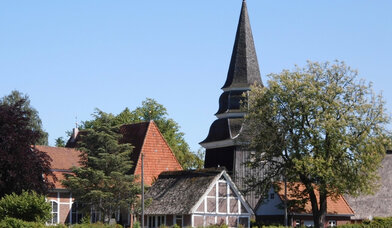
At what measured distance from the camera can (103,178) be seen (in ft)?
155

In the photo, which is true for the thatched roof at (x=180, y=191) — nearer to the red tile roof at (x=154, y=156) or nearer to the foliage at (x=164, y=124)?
the red tile roof at (x=154, y=156)

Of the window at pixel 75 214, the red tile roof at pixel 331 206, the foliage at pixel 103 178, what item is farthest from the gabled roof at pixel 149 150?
the red tile roof at pixel 331 206

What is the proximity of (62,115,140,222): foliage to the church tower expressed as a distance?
12.3m

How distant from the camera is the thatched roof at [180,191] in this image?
160 ft

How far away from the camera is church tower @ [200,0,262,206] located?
58344 millimetres

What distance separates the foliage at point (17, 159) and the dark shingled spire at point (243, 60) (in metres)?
23.3

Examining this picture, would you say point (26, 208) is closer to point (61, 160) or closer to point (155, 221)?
point (155, 221)

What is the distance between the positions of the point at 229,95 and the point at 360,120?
1600 centimetres

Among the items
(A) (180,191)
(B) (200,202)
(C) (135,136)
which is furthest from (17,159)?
(C) (135,136)

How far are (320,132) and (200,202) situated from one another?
9706 mm

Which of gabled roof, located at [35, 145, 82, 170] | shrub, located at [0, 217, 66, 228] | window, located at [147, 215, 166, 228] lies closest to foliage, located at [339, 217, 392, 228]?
window, located at [147, 215, 166, 228]

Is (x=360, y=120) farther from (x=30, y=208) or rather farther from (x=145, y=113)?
(x=145, y=113)

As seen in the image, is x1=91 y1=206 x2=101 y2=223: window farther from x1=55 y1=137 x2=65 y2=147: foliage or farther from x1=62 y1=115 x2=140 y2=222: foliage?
x1=55 y1=137 x2=65 y2=147: foliage

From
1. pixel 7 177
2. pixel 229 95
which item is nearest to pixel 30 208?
pixel 7 177
